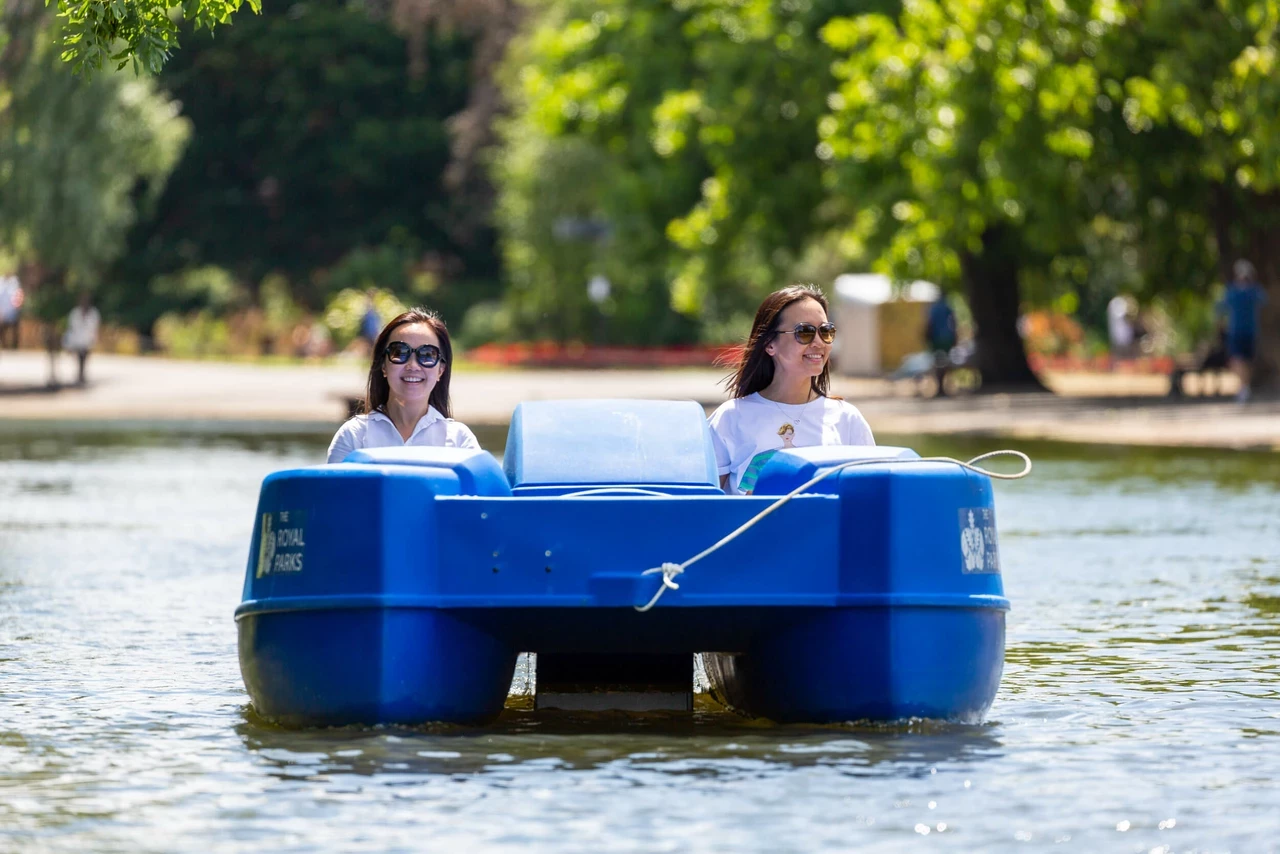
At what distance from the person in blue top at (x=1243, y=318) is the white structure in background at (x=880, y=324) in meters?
24.4

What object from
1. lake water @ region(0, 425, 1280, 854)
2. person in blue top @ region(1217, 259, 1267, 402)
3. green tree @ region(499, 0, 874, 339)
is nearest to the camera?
lake water @ region(0, 425, 1280, 854)

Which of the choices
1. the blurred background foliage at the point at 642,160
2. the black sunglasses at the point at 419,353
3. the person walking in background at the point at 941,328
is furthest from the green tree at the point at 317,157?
the black sunglasses at the point at 419,353

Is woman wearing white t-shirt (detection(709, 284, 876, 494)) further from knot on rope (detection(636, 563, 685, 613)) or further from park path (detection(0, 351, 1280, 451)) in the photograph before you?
park path (detection(0, 351, 1280, 451))

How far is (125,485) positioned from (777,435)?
14.9 metres

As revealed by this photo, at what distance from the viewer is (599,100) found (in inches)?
1902

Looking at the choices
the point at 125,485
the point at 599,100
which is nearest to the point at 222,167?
the point at 599,100

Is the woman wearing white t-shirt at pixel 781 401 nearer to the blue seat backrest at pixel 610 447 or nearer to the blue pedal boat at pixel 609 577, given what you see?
the blue seat backrest at pixel 610 447

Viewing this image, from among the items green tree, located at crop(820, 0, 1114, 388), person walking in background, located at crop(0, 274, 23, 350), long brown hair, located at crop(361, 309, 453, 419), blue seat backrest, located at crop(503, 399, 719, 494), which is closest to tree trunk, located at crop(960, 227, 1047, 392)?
green tree, located at crop(820, 0, 1114, 388)

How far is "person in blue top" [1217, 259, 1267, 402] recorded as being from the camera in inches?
1378

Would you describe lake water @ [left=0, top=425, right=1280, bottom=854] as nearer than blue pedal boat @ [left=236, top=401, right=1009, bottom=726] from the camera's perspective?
Yes

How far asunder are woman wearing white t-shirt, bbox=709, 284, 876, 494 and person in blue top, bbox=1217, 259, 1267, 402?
25940 mm

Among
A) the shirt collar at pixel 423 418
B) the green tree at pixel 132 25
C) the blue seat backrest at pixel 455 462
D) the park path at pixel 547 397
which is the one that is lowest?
the park path at pixel 547 397

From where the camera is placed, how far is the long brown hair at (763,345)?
977 centimetres

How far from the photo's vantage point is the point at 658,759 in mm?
8438
